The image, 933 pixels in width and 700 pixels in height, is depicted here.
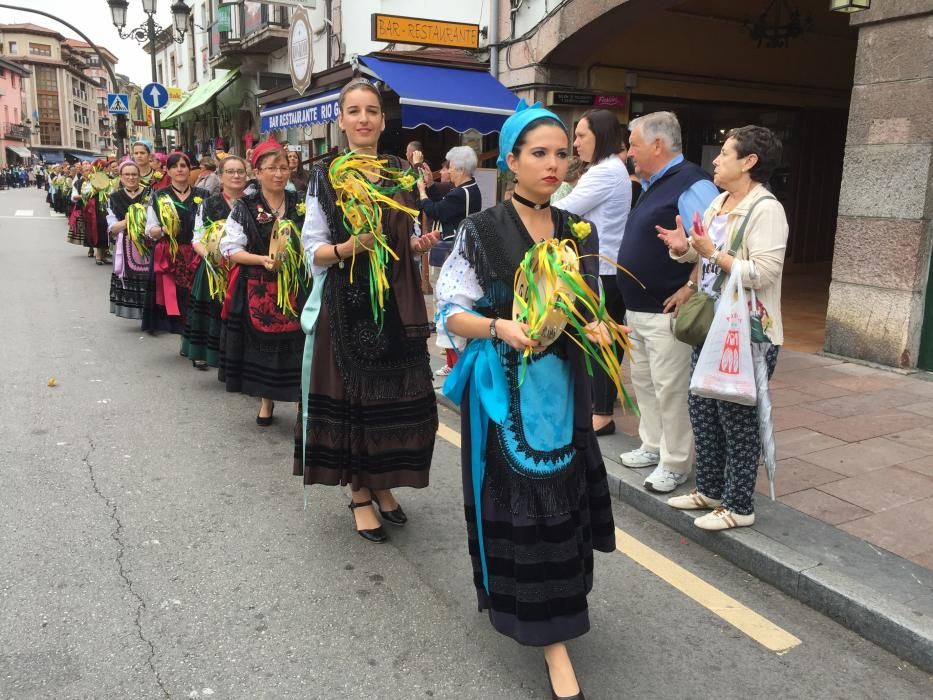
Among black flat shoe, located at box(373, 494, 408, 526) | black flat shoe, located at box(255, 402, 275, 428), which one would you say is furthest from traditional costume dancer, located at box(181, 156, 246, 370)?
black flat shoe, located at box(373, 494, 408, 526)

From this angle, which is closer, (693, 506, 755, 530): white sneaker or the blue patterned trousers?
the blue patterned trousers

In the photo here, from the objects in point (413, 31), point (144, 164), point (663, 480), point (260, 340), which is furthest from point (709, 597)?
point (413, 31)

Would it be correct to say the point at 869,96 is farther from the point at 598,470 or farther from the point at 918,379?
the point at 598,470

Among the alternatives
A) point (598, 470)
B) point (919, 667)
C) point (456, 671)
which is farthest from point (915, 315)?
point (456, 671)

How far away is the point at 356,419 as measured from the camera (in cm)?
355

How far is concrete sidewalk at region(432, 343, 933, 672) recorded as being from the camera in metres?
2.99

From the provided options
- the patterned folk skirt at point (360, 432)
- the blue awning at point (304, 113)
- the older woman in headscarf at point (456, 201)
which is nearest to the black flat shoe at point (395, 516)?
the patterned folk skirt at point (360, 432)

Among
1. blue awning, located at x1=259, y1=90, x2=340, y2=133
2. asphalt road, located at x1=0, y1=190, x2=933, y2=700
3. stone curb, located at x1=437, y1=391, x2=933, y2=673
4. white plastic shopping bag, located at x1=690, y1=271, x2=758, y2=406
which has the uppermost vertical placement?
blue awning, located at x1=259, y1=90, x2=340, y2=133

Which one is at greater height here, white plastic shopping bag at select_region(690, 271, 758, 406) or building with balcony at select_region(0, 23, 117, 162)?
building with balcony at select_region(0, 23, 117, 162)

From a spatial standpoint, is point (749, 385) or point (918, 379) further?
point (918, 379)

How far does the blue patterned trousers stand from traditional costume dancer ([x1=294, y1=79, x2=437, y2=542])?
4.08 ft

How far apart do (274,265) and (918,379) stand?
4947 millimetres

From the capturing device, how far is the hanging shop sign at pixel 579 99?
398 inches

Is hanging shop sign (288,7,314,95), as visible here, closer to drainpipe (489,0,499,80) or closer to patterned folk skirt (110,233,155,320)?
drainpipe (489,0,499,80)
